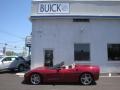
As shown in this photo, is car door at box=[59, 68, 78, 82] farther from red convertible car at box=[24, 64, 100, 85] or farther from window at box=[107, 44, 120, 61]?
window at box=[107, 44, 120, 61]

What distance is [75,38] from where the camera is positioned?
896 inches

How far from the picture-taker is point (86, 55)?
893 inches

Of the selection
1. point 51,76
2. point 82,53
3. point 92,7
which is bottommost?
point 51,76

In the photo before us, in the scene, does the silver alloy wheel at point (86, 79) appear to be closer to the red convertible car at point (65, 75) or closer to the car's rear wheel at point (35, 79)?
the red convertible car at point (65, 75)

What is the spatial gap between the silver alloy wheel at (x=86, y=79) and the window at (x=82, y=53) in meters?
7.24

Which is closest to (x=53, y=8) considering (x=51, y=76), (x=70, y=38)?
(x=70, y=38)

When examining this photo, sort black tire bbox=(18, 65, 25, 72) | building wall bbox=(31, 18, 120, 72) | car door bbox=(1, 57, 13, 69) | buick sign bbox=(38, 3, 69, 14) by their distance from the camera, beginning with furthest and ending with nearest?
1. black tire bbox=(18, 65, 25, 72)
2. car door bbox=(1, 57, 13, 69)
3. buick sign bbox=(38, 3, 69, 14)
4. building wall bbox=(31, 18, 120, 72)

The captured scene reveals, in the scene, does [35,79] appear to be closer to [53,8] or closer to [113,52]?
[53,8]

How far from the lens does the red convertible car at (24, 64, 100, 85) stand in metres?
15.4

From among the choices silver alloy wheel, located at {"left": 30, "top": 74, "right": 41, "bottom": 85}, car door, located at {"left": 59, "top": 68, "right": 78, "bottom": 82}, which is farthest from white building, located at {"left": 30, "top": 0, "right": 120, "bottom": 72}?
car door, located at {"left": 59, "top": 68, "right": 78, "bottom": 82}

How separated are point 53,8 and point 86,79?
9234mm

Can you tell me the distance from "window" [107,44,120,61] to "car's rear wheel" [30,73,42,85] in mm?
8804

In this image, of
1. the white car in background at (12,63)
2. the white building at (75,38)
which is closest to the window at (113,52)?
the white building at (75,38)

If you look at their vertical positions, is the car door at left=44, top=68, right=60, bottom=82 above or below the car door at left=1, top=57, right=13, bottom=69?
below
